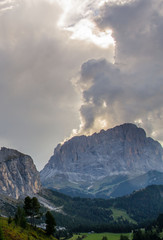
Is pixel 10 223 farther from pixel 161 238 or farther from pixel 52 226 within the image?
pixel 161 238

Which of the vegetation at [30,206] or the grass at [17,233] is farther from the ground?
the vegetation at [30,206]

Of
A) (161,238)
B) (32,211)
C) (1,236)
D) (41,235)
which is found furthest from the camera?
(161,238)

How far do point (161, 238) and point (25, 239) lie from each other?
142 metres

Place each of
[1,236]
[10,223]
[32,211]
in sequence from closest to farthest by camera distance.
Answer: [1,236], [10,223], [32,211]

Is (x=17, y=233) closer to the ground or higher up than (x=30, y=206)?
closer to the ground

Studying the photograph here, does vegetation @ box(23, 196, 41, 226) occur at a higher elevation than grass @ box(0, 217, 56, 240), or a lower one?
higher

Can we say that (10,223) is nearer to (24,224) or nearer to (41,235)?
(24,224)

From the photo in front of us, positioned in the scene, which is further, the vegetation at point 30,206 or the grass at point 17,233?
the vegetation at point 30,206

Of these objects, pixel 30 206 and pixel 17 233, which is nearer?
pixel 17 233

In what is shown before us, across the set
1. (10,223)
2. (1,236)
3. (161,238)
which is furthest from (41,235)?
(161,238)

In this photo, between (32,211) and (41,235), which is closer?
(41,235)

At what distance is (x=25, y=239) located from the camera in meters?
84.5

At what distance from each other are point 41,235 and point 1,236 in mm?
34528

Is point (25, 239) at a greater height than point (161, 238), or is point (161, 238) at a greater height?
point (161, 238)
